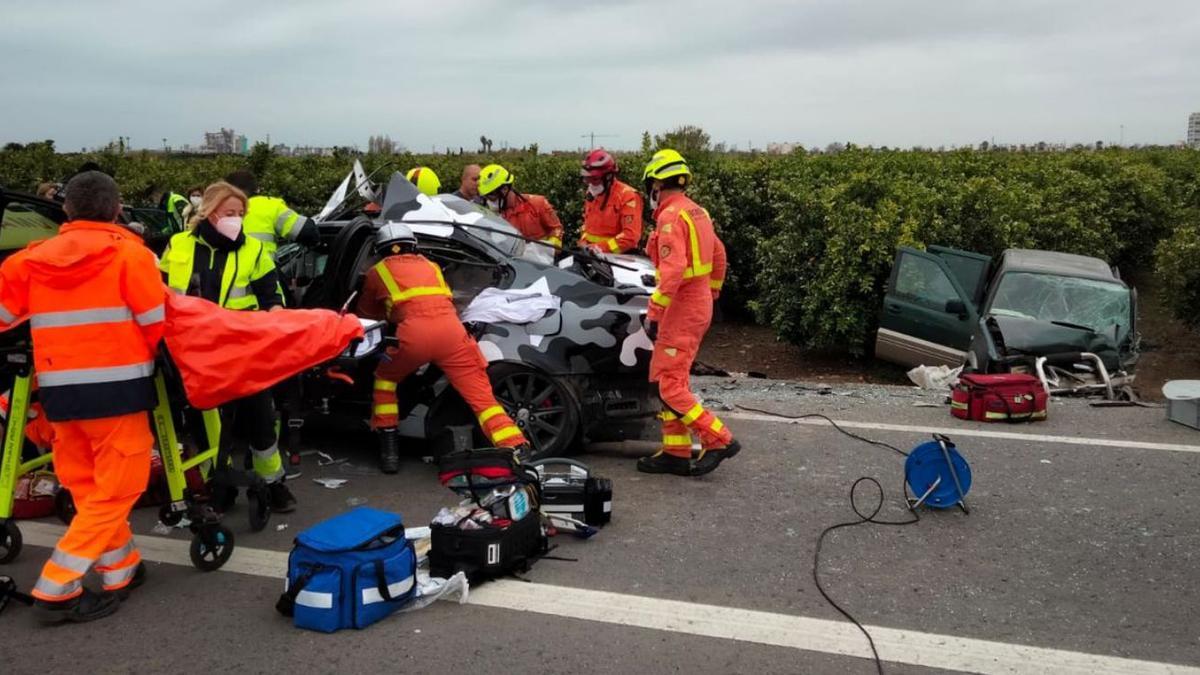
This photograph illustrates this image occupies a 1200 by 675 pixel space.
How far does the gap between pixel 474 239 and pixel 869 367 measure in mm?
7274

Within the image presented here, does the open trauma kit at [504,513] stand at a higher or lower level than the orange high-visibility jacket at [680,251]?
lower

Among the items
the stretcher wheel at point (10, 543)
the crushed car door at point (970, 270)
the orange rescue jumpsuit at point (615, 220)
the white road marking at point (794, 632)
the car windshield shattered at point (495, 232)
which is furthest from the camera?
the crushed car door at point (970, 270)

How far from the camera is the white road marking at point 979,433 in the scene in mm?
7137

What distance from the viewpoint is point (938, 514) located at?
18.6 feet

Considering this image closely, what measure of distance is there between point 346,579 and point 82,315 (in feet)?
5.10

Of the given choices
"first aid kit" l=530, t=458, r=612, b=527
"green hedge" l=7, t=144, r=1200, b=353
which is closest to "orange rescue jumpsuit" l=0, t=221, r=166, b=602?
"first aid kit" l=530, t=458, r=612, b=527

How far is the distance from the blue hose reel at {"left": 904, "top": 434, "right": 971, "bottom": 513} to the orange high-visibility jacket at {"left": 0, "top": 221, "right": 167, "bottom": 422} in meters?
3.99

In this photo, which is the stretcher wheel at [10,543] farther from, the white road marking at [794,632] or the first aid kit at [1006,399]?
the first aid kit at [1006,399]

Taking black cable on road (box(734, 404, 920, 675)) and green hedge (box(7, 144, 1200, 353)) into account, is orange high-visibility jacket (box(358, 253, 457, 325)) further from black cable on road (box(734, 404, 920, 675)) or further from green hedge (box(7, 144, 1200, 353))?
green hedge (box(7, 144, 1200, 353))

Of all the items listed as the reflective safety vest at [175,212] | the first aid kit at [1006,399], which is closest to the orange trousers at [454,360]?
the first aid kit at [1006,399]

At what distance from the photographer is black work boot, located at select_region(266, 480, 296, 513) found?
5652mm

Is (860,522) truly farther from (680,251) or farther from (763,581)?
(680,251)

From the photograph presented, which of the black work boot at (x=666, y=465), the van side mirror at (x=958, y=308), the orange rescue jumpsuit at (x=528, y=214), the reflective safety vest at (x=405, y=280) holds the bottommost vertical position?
the black work boot at (x=666, y=465)

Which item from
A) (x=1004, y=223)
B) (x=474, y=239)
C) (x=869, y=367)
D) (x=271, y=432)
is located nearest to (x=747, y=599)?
(x=271, y=432)
